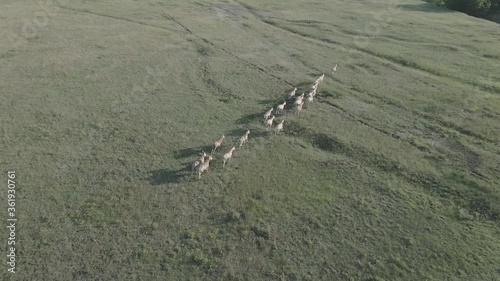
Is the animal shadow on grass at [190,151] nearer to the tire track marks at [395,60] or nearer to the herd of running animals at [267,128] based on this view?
the herd of running animals at [267,128]

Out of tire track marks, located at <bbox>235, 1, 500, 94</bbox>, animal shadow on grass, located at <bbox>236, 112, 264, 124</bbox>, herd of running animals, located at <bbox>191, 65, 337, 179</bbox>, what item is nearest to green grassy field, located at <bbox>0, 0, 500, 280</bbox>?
animal shadow on grass, located at <bbox>236, 112, 264, 124</bbox>

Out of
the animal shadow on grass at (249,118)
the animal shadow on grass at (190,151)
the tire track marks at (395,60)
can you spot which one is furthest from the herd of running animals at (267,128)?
the tire track marks at (395,60)

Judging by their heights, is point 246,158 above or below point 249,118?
below

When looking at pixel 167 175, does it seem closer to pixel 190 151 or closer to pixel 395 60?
pixel 190 151

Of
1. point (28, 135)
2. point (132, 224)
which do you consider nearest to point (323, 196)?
point (132, 224)

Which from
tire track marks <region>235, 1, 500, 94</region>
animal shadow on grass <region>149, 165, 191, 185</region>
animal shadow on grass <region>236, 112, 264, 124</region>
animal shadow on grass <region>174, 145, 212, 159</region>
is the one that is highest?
tire track marks <region>235, 1, 500, 94</region>

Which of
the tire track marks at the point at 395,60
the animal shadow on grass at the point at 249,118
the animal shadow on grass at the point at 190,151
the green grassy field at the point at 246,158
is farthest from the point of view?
the tire track marks at the point at 395,60

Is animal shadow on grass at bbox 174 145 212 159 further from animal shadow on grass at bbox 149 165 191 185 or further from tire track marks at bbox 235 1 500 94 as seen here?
tire track marks at bbox 235 1 500 94

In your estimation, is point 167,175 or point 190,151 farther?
point 190,151

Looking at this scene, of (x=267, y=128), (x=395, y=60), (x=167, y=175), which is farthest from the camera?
(x=395, y=60)

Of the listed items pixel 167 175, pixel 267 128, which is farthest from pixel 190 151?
pixel 267 128
